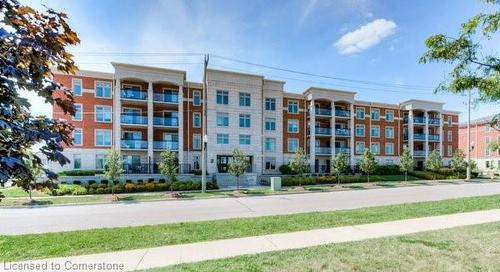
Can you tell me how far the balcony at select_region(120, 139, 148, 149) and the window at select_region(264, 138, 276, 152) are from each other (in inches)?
573

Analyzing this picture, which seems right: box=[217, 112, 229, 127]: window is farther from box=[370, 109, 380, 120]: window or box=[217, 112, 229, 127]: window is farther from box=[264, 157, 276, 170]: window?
box=[370, 109, 380, 120]: window

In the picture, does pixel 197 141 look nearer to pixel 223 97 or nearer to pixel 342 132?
pixel 223 97

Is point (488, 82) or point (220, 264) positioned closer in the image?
point (220, 264)

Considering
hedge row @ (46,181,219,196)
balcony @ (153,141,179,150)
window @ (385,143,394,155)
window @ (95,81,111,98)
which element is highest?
window @ (95,81,111,98)

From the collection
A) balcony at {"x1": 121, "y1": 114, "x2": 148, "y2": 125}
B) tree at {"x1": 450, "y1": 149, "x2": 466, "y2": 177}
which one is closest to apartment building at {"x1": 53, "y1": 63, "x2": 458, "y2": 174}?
balcony at {"x1": 121, "y1": 114, "x2": 148, "y2": 125}

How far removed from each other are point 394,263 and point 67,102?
248 inches

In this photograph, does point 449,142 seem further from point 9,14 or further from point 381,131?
point 9,14

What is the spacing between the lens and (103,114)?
1277 inches

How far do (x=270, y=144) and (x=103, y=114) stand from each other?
1976cm

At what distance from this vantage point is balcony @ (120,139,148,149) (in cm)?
3222

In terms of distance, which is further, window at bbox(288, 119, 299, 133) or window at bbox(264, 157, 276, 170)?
window at bbox(288, 119, 299, 133)

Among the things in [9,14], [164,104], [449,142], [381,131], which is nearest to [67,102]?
[9,14]

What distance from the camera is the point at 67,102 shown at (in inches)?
118

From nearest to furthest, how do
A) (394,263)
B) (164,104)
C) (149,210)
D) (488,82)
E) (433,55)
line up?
1. (394,263)
2. (488,82)
3. (433,55)
4. (149,210)
5. (164,104)
